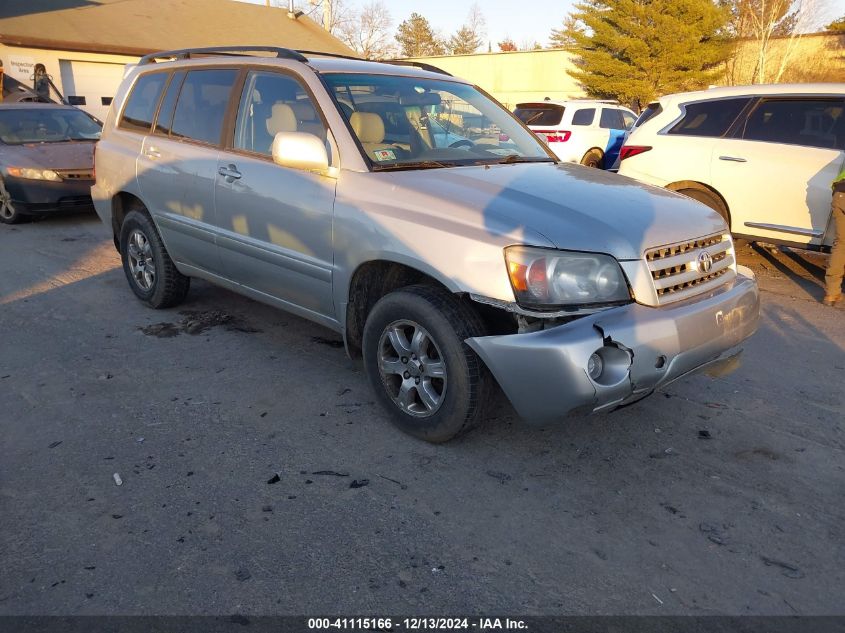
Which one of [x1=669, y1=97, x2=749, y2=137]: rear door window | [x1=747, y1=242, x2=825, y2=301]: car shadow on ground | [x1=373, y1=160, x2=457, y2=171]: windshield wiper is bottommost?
[x1=747, y1=242, x2=825, y2=301]: car shadow on ground

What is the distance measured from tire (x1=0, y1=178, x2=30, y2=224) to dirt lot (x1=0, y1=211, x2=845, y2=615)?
527cm

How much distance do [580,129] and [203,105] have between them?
11.1m

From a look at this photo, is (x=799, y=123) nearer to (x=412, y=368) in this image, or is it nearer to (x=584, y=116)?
(x=412, y=368)

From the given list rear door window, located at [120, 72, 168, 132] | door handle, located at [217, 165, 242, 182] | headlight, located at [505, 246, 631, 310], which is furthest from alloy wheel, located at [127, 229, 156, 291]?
headlight, located at [505, 246, 631, 310]

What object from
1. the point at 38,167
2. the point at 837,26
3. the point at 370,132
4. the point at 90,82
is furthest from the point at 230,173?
the point at 837,26

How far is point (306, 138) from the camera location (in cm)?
363

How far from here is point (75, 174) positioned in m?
9.20

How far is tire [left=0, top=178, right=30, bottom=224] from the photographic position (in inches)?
360

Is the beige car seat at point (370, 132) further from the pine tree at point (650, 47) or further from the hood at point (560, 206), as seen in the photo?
the pine tree at point (650, 47)

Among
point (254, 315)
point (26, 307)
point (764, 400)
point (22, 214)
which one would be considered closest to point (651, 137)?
point (764, 400)

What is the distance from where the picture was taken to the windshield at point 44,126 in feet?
32.3

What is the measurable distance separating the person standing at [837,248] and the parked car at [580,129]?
8.49 m

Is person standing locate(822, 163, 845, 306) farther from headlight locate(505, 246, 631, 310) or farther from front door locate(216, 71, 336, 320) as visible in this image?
front door locate(216, 71, 336, 320)

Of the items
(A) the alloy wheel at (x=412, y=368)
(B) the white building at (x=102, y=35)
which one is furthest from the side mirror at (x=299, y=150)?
(B) the white building at (x=102, y=35)
